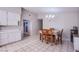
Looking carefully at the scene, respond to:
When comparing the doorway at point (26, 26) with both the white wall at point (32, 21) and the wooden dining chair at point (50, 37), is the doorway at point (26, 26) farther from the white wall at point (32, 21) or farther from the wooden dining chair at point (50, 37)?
the wooden dining chair at point (50, 37)

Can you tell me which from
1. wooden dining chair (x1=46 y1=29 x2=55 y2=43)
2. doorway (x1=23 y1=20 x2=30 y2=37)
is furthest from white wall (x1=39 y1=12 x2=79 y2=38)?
doorway (x1=23 y1=20 x2=30 y2=37)

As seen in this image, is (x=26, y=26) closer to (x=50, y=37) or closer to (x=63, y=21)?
(x=50, y=37)

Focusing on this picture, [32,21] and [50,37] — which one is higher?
[32,21]

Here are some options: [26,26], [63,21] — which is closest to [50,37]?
[63,21]

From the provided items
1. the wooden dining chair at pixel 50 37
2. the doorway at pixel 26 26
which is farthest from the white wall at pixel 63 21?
the doorway at pixel 26 26

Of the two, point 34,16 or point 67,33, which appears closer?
point 34,16

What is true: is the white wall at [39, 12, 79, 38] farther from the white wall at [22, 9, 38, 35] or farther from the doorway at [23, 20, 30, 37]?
the doorway at [23, 20, 30, 37]

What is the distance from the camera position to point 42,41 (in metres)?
1.43

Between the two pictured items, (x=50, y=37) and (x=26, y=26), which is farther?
(x=50, y=37)
